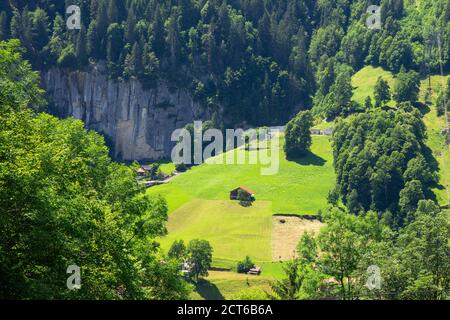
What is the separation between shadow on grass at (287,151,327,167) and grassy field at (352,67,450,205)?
2175 centimetres

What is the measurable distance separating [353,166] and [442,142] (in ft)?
75.5

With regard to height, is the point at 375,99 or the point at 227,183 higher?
the point at 375,99

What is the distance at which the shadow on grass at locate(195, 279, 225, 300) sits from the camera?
9162 cm

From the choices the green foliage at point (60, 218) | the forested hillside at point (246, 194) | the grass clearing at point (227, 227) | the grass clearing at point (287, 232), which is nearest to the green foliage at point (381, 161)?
the forested hillside at point (246, 194)

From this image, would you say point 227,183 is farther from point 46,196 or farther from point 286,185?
point 46,196

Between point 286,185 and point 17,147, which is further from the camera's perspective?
point 286,185

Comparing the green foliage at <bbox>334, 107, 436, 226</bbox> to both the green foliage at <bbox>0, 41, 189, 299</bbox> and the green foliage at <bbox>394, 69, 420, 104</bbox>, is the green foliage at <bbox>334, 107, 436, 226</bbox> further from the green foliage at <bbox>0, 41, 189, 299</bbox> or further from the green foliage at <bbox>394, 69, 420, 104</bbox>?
Result: the green foliage at <bbox>0, 41, 189, 299</bbox>

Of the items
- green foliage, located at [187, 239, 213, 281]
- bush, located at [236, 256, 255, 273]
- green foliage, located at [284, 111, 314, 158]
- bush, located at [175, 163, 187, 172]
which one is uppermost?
green foliage, located at [284, 111, 314, 158]

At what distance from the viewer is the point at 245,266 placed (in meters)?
102

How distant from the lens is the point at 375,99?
16738cm

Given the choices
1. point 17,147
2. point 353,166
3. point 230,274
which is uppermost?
point 17,147

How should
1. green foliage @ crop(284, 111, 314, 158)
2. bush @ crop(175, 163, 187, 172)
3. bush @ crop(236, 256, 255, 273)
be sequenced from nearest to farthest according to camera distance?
bush @ crop(236, 256, 255, 273) → green foliage @ crop(284, 111, 314, 158) → bush @ crop(175, 163, 187, 172)

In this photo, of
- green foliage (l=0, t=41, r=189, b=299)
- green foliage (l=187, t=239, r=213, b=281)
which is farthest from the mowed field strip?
green foliage (l=0, t=41, r=189, b=299)
